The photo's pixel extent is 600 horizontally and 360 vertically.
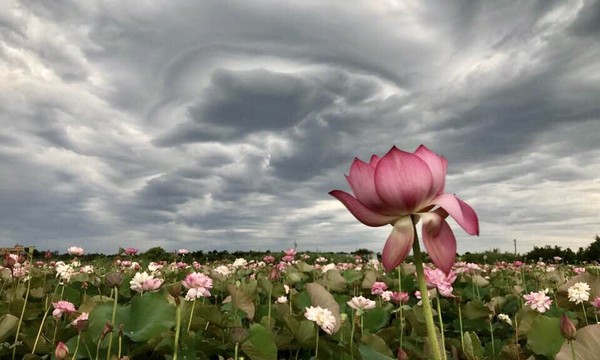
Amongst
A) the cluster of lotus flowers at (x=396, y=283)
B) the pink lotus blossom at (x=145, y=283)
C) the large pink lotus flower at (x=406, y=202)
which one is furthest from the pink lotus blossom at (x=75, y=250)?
the large pink lotus flower at (x=406, y=202)

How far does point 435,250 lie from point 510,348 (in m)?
1.80

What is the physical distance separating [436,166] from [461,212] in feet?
0.49

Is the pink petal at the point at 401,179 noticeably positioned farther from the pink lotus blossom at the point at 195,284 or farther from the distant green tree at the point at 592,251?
the distant green tree at the point at 592,251

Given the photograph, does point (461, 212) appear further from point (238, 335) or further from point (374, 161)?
point (238, 335)

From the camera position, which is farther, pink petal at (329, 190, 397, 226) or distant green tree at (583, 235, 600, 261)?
distant green tree at (583, 235, 600, 261)

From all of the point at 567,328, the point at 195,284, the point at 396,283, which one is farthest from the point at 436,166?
the point at 396,283

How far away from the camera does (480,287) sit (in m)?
5.21

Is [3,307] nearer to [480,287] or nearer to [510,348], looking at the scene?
[510,348]

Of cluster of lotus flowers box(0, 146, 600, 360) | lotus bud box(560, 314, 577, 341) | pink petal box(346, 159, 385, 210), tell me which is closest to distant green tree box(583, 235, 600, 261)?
cluster of lotus flowers box(0, 146, 600, 360)

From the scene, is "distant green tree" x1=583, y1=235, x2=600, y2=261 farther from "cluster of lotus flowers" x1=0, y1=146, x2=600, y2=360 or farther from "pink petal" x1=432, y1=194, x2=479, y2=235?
"pink petal" x1=432, y1=194, x2=479, y2=235

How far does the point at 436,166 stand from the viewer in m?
1.33

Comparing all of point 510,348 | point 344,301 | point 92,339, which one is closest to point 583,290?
point 510,348

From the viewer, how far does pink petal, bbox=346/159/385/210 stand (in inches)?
51.1

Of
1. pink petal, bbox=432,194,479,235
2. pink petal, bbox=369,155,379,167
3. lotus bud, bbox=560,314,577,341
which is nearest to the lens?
pink petal, bbox=432,194,479,235
